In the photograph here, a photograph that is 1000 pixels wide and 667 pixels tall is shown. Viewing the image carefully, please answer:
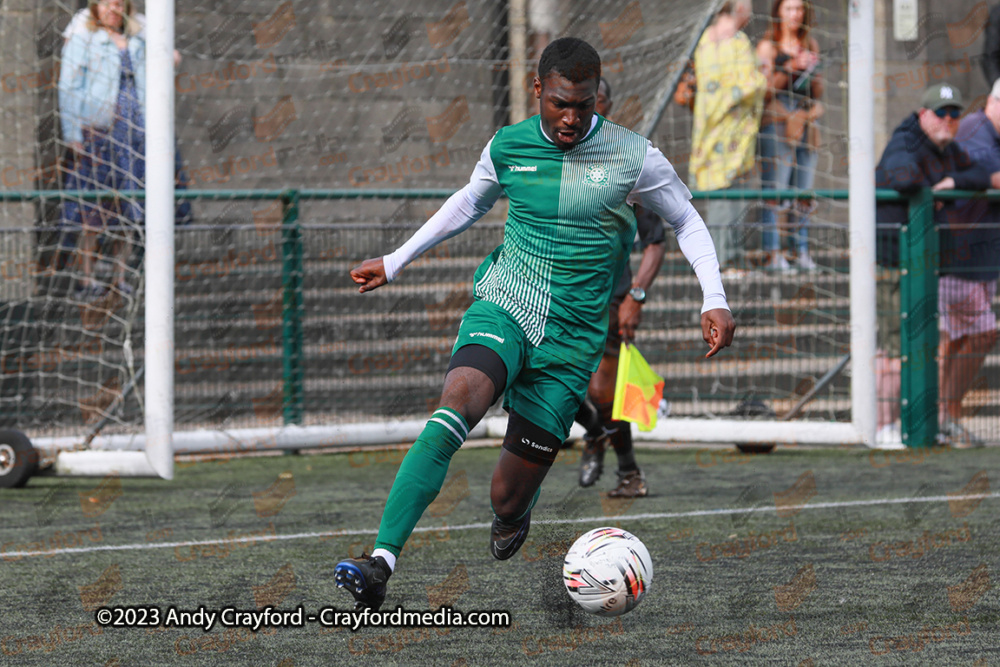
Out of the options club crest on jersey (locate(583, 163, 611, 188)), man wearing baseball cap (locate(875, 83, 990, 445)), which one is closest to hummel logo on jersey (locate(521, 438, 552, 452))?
club crest on jersey (locate(583, 163, 611, 188))

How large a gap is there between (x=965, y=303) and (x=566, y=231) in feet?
20.1

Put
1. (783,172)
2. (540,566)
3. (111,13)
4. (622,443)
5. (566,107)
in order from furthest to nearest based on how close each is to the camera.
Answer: (783,172)
(111,13)
(622,443)
(540,566)
(566,107)

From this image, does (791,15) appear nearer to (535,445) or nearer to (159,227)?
(159,227)

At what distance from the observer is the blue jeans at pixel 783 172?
Answer: 10297 millimetres

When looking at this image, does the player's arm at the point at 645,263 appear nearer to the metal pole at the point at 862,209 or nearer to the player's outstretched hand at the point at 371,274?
the metal pole at the point at 862,209

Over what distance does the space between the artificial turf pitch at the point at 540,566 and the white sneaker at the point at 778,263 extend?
189 centimetres

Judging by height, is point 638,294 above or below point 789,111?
below

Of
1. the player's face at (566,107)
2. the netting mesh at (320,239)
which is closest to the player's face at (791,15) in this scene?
the netting mesh at (320,239)

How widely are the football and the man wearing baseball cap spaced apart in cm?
601

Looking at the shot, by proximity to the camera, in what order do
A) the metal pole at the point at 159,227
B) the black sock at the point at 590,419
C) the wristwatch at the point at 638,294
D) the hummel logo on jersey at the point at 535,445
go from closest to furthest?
1. the hummel logo on jersey at the point at 535,445
2. the wristwatch at the point at 638,294
3. the black sock at the point at 590,419
4. the metal pole at the point at 159,227

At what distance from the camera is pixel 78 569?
5453 millimetres

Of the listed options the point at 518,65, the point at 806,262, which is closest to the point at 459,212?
the point at 806,262

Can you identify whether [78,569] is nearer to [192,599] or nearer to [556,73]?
[192,599]

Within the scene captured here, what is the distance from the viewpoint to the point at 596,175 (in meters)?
4.61
